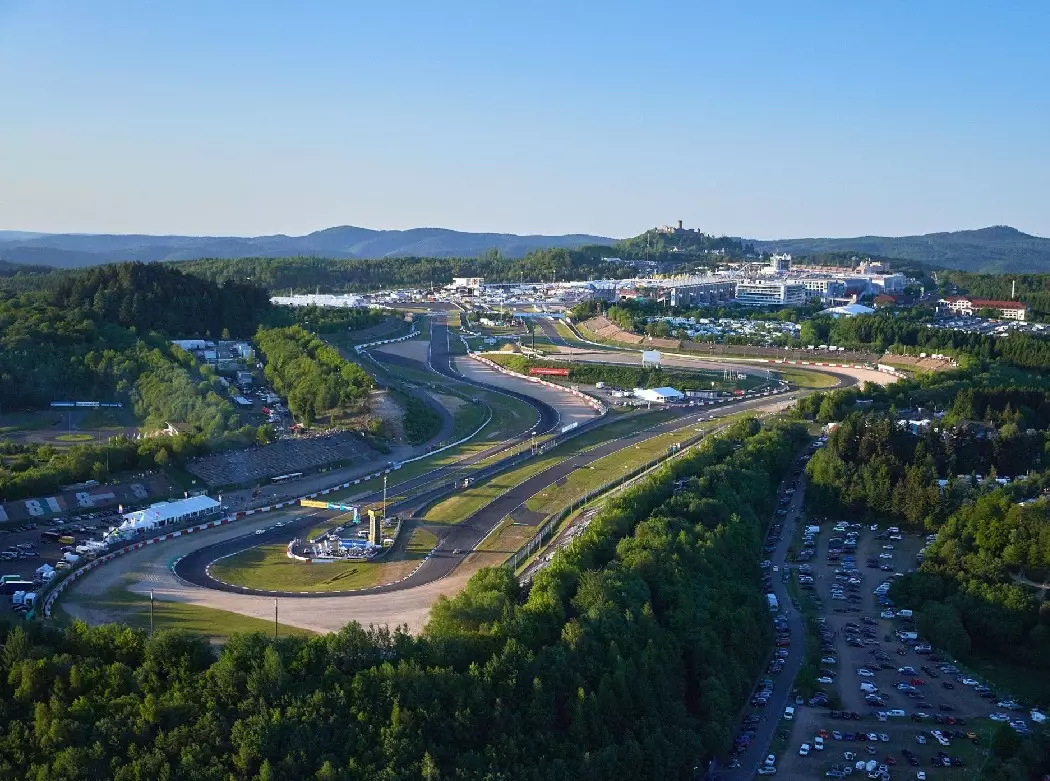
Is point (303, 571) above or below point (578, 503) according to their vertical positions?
below

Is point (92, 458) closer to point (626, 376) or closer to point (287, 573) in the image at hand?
point (287, 573)

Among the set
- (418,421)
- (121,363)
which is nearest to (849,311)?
(418,421)

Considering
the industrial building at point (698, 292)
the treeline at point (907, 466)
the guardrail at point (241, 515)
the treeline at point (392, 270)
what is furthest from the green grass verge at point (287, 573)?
the treeline at point (392, 270)

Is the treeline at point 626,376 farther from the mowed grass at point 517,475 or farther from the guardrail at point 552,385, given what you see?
the mowed grass at point 517,475

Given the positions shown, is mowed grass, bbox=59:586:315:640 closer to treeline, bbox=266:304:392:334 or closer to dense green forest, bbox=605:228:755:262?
treeline, bbox=266:304:392:334

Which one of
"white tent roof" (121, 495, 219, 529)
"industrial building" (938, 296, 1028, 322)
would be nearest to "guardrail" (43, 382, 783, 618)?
"white tent roof" (121, 495, 219, 529)

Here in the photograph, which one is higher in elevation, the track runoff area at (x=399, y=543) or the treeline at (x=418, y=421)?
the treeline at (x=418, y=421)

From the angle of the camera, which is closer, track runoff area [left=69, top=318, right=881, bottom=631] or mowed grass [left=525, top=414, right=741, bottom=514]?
track runoff area [left=69, top=318, right=881, bottom=631]
